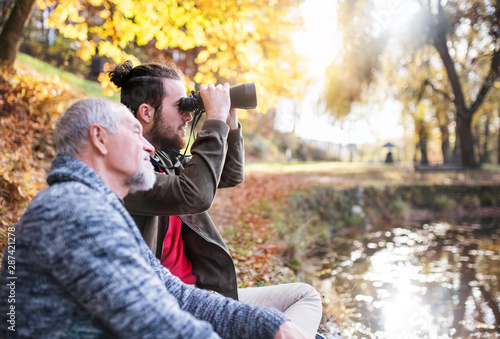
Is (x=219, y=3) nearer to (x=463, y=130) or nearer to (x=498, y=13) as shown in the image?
(x=498, y=13)

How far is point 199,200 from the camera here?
1.27 m

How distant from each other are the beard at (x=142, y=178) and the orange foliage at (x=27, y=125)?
289 centimetres

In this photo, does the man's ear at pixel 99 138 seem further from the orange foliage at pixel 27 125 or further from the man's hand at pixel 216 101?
the orange foliage at pixel 27 125

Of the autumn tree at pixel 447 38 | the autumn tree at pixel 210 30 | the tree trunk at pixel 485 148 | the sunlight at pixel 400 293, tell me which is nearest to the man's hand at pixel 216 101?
the sunlight at pixel 400 293

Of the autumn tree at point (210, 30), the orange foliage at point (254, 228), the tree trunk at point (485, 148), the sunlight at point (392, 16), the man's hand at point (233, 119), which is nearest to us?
the man's hand at point (233, 119)

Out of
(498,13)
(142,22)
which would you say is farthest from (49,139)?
(498,13)

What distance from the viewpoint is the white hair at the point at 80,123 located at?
3.04 ft

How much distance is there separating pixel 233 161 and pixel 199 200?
463 mm

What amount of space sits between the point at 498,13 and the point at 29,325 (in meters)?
11.6

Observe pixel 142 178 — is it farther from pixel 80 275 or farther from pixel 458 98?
pixel 458 98

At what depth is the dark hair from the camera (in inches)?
60.9

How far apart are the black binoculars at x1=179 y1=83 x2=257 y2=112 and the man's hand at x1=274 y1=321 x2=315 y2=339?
2.89 ft

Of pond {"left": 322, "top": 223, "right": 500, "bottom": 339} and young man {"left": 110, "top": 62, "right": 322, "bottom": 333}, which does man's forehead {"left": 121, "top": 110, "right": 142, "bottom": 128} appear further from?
pond {"left": 322, "top": 223, "right": 500, "bottom": 339}

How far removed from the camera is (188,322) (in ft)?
2.74
